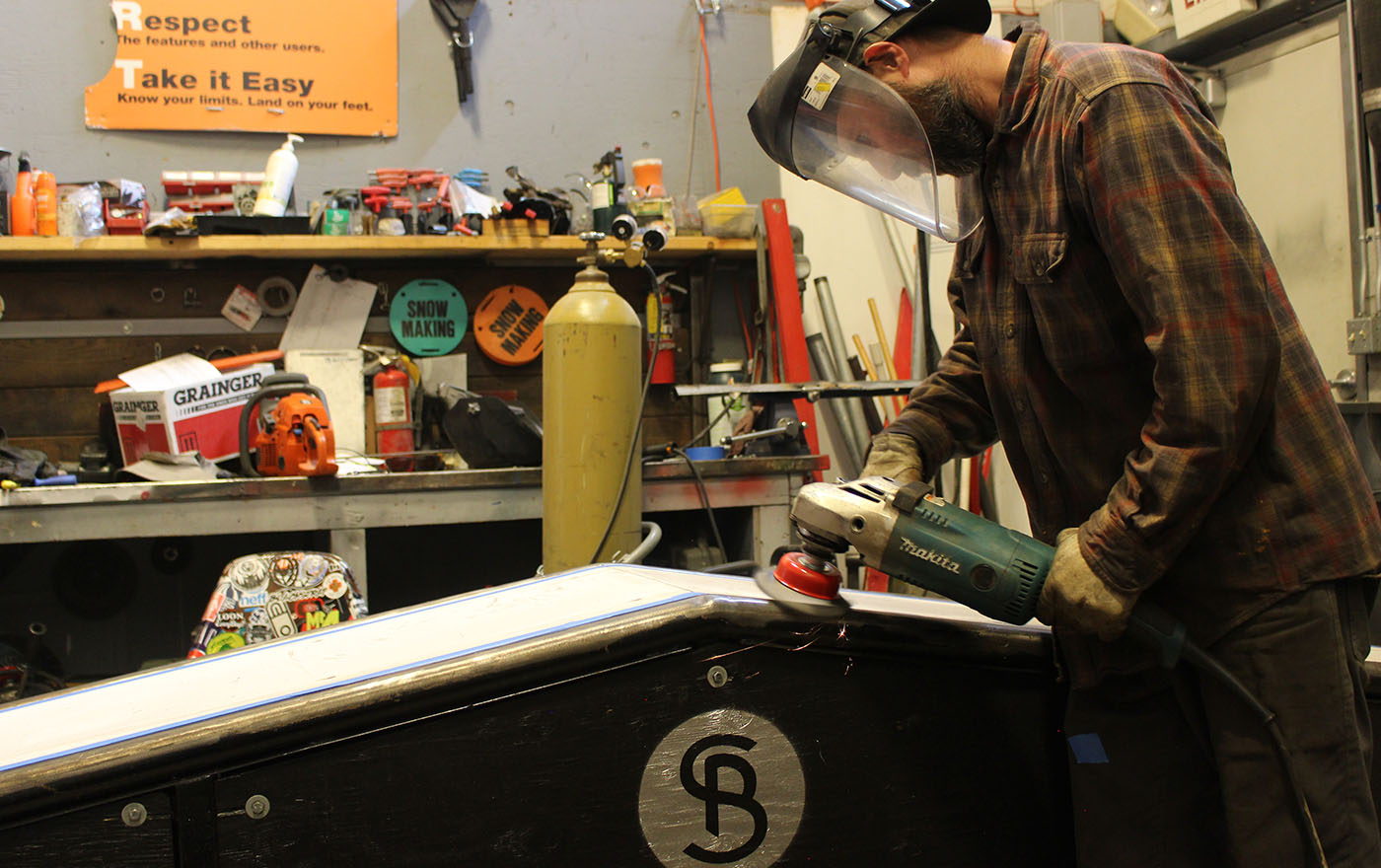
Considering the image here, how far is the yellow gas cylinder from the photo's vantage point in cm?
208

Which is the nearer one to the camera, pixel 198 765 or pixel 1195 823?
pixel 198 765

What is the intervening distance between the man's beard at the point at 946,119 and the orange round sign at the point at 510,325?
209 centimetres

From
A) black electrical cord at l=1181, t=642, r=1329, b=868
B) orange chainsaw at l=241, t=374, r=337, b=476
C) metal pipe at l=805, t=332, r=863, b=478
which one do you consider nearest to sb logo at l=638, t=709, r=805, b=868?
black electrical cord at l=1181, t=642, r=1329, b=868

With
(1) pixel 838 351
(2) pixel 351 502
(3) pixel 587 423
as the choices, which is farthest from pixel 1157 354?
(1) pixel 838 351

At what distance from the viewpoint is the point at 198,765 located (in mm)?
771

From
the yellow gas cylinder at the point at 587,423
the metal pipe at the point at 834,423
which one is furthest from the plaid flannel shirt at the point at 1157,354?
the metal pipe at the point at 834,423

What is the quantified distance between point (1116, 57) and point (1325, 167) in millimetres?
2144

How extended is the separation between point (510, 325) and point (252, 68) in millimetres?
1109

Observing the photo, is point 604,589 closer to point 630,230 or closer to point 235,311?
point 630,230

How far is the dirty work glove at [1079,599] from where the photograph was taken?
846mm

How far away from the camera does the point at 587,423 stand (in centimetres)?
209

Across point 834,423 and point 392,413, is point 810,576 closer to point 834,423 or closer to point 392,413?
point 392,413

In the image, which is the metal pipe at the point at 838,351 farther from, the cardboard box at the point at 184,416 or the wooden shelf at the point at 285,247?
the cardboard box at the point at 184,416

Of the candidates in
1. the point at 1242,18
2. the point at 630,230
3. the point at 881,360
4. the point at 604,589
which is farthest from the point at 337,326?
the point at 1242,18
